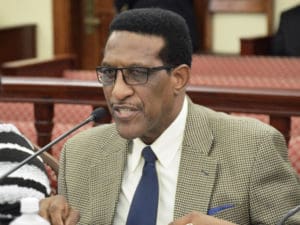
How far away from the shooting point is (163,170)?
70.9 inches

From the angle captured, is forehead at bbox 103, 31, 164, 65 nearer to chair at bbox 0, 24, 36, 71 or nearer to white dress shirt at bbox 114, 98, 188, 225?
white dress shirt at bbox 114, 98, 188, 225

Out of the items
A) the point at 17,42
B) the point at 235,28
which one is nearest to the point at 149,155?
the point at 235,28

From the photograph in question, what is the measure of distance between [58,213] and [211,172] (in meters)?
0.38

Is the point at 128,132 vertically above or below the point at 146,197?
above

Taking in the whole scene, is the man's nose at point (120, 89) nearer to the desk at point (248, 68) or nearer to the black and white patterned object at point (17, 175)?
the black and white patterned object at point (17, 175)

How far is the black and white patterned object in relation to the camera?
6.20ft

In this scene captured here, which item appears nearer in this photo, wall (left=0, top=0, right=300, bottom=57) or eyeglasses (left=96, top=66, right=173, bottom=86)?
eyeglasses (left=96, top=66, right=173, bottom=86)

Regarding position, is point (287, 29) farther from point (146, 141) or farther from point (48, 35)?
point (146, 141)

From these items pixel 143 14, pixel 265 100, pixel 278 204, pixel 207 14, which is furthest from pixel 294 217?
pixel 207 14

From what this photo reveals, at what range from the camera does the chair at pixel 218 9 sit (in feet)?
21.2

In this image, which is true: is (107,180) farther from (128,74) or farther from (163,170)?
(128,74)

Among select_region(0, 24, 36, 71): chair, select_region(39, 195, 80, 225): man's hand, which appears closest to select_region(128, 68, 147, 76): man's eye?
select_region(39, 195, 80, 225): man's hand

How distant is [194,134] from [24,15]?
6.33 m

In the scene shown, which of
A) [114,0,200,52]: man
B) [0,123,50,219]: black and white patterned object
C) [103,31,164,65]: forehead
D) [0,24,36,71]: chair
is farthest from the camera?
[0,24,36,71]: chair
